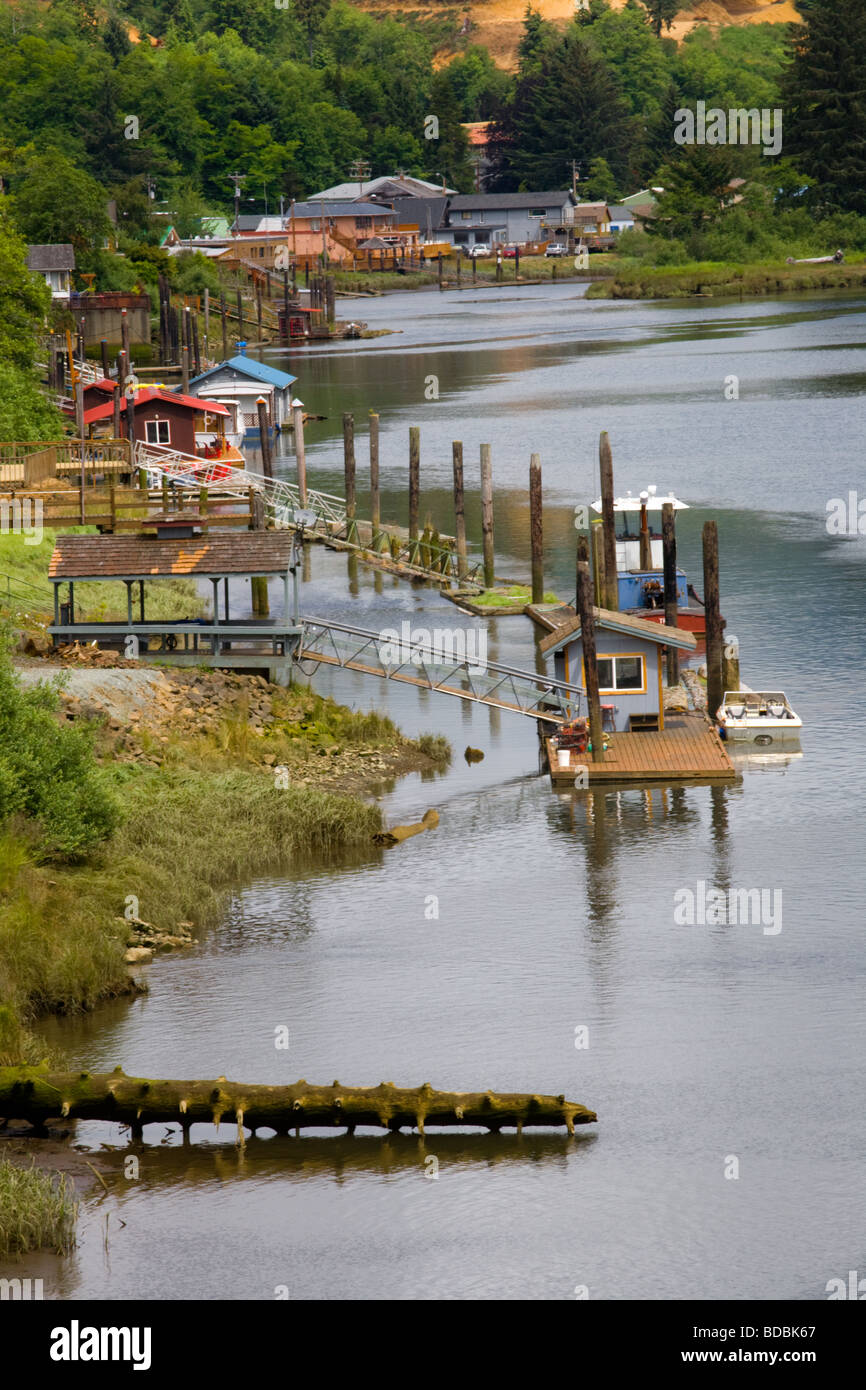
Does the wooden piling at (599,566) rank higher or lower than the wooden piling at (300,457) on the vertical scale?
lower

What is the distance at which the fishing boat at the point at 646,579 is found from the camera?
49031mm

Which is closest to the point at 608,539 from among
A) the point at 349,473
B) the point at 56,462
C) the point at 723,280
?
the point at 56,462

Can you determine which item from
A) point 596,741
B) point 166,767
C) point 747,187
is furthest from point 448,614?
point 747,187

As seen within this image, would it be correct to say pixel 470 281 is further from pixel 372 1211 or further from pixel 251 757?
pixel 372 1211

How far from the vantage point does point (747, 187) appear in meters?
174

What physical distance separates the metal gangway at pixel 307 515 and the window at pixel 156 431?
4.09 m

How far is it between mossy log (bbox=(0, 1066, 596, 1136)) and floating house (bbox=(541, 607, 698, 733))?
1739cm

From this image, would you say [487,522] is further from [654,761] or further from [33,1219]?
[33,1219]

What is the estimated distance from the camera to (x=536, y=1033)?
27078 mm

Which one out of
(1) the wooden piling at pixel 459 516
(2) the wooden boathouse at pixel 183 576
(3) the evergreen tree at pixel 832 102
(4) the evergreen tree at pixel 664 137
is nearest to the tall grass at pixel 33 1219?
(2) the wooden boathouse at pixel 183 576

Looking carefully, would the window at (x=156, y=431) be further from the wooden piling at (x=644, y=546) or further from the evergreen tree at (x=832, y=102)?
the evergreen tree at (x=832, y=102)

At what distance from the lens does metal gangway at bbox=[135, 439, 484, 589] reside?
2239 inches

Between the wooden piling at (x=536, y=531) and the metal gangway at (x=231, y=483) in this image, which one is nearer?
the wooden piling at (x=536, y=531)

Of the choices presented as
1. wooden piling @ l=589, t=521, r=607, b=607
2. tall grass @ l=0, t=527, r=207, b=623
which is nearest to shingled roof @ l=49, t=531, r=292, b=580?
tall grass @ l=0, t=527, r=207, b=623
